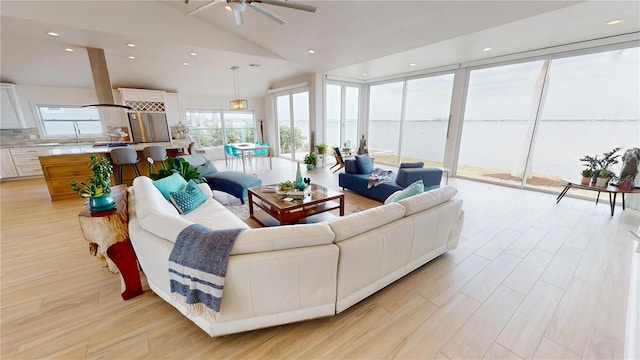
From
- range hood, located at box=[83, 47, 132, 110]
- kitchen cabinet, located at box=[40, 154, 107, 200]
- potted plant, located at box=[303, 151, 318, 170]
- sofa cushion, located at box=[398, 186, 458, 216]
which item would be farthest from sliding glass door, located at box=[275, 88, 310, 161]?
sofa cushion, located at box=[398, 186, 458, 216]

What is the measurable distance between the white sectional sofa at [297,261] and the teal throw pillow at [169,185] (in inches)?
24.7

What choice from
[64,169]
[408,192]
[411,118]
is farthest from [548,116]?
[64,169]

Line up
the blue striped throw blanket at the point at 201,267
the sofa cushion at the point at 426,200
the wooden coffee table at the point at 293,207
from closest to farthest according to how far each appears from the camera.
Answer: the blue striped throw blanket at the point at 201,267
the sofa cushion at the point at 426,200
the wooden coffee table at the point at 293,207

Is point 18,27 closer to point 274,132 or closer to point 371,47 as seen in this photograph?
point 371,47

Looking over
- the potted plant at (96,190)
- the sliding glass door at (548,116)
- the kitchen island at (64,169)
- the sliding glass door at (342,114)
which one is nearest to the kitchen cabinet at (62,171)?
the kitchen island at (64,169)

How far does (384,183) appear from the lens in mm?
3818

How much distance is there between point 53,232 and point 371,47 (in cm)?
549

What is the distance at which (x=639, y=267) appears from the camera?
1.43 m

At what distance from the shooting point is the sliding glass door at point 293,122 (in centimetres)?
711

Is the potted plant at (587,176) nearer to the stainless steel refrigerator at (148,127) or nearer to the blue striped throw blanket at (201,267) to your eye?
the blue striped throw blanket at (201,267)

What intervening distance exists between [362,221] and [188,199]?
2.05m

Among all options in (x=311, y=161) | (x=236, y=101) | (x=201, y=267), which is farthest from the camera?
(x=311, y=161)

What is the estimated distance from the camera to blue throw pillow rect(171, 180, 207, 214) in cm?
249

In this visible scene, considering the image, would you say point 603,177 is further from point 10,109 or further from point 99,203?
point 10,109
